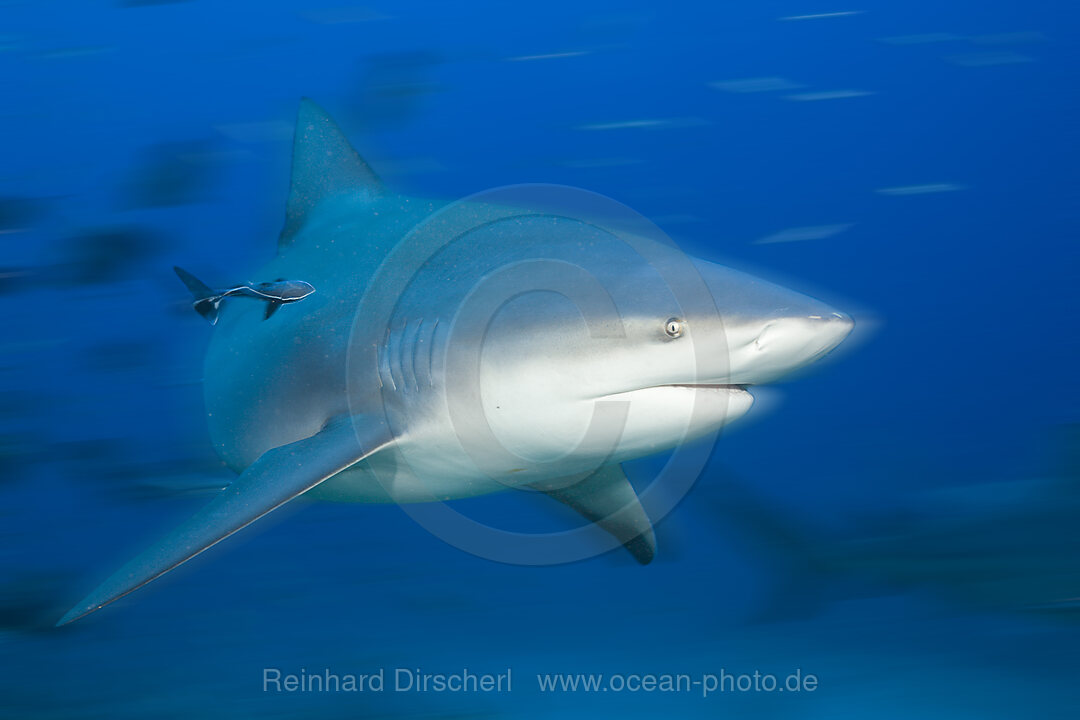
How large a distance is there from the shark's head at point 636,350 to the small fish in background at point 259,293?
3.01 ft

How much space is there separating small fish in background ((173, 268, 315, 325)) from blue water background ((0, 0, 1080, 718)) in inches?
38.3

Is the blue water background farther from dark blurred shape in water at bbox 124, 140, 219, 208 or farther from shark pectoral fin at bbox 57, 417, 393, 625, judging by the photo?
shark pectoral fin at bbox 57, 417, 393, 625

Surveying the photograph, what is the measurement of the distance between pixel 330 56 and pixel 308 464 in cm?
4861

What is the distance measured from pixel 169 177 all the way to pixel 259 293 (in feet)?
8.88

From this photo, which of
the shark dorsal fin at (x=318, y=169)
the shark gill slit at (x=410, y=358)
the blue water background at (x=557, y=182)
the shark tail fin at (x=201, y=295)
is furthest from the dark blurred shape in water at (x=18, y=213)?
the shark gill slit at (x=410, y=358)

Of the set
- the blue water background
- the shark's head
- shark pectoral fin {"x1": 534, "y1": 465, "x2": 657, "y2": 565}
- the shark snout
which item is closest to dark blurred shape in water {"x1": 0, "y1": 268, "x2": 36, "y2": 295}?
the blue water background

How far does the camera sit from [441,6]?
44.9 metres

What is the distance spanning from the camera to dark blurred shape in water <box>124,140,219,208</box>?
4484 mm

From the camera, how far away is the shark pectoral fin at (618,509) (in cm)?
267

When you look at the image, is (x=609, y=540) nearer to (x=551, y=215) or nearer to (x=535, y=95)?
(x=551, y=215)

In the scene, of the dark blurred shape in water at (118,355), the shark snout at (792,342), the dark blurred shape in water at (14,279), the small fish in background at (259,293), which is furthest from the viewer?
the dark blurred shape in water at (118,355)

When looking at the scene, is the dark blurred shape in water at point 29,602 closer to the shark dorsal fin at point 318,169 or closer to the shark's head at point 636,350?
the shark dorsal fin at point 318,169

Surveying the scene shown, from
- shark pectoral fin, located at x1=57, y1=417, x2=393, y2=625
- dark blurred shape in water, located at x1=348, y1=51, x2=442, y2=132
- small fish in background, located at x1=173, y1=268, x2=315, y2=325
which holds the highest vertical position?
dark blurred shape in water, located at x1=348, y1=51, x2=442, y2=132

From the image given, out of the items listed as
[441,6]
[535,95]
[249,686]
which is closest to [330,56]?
[441,6]
